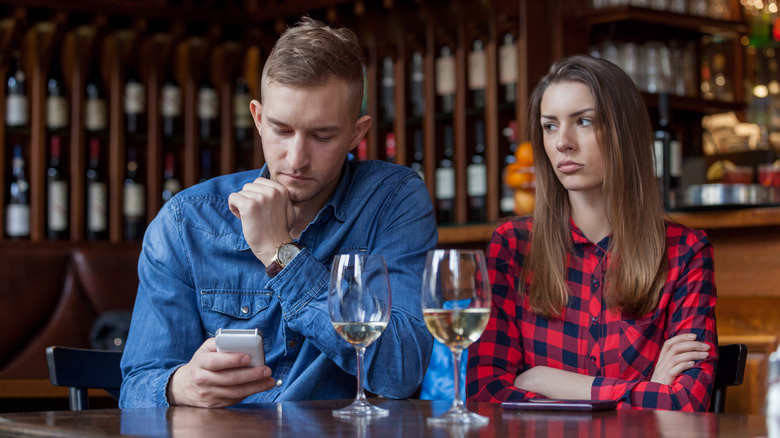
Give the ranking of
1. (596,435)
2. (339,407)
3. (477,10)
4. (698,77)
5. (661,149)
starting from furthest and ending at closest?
Answer: (698,77) → (477,10) → (661,149) → (339,407) → (596,435)

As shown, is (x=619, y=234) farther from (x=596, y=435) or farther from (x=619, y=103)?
(x=596, y=435)

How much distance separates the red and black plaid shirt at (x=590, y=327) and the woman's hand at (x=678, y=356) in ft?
0.06

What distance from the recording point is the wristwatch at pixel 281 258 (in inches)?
59.1

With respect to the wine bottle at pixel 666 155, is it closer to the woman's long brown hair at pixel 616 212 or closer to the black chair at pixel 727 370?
the woman's long brown hair at pixel 616 212

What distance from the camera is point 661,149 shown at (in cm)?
292

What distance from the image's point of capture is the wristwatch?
4.93 feet

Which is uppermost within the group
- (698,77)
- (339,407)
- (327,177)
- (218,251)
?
(698,77)

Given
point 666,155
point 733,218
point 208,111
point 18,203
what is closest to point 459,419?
point 733,218

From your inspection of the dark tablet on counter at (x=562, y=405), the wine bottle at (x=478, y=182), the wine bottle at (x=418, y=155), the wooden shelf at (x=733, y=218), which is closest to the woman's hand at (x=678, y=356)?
the dark tablet on counter at (x=562, y=405)

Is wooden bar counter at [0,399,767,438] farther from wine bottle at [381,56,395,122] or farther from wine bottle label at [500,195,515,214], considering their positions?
wine bottle at [381,56,395,122]

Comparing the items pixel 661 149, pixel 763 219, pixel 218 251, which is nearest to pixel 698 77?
pixel 661 149

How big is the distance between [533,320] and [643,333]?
0.69 feet

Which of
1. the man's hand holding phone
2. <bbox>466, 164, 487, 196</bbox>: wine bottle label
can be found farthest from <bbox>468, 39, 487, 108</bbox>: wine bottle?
the man's hand holding phone

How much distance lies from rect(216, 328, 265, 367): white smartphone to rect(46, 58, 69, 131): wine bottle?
2.97 metres
